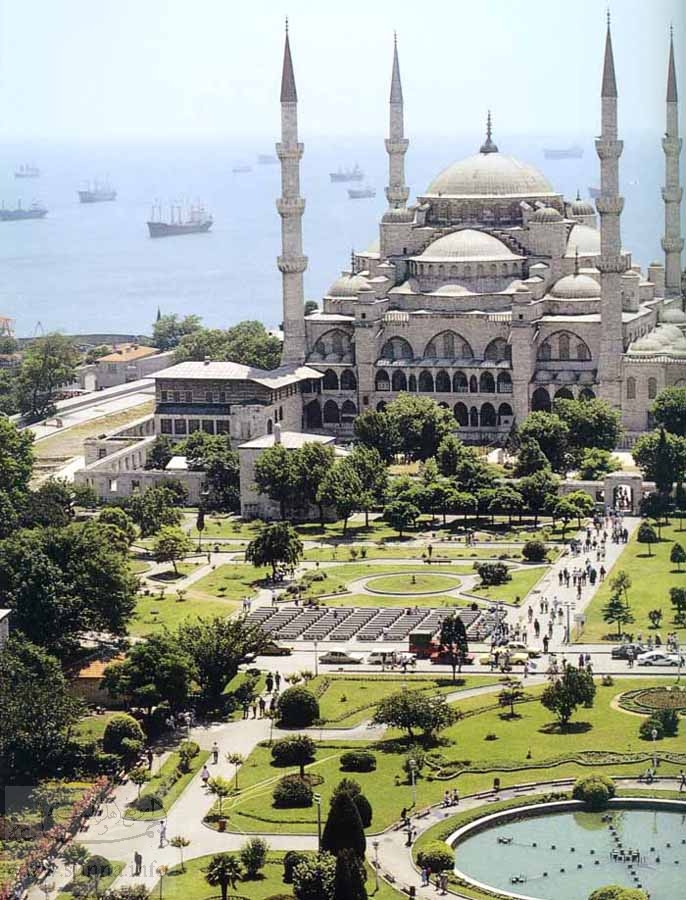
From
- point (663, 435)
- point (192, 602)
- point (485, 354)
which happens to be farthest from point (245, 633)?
point (485, 354)

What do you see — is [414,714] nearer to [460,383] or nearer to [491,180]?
[460,383]

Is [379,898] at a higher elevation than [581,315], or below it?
below

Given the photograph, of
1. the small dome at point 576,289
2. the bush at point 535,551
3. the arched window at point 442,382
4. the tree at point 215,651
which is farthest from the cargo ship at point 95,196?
the tree at point 215,651

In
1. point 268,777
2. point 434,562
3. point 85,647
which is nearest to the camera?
point 268,777

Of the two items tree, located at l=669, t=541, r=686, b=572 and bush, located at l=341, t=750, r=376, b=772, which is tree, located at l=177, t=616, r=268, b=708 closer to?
bush, located at l=341, t=750, r=376, b=772

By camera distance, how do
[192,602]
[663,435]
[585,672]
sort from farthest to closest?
[663,435], [192,602], [585,672]

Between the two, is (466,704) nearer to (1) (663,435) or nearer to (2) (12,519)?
(2) (12,519)

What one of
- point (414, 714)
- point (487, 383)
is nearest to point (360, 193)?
point (487, 383)
